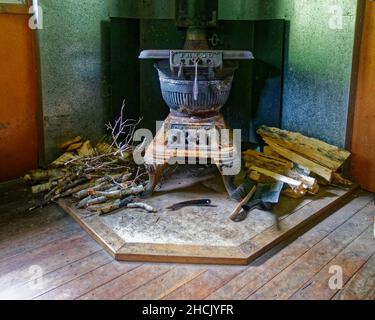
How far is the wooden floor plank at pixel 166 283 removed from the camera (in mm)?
1713

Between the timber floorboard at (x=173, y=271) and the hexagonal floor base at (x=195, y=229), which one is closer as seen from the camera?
the timber floorboard at (x=173, y=271)

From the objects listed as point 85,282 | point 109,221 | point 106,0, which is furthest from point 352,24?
point 85,282

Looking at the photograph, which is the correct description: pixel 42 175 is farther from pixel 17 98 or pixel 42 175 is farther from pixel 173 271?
pixel 173 271

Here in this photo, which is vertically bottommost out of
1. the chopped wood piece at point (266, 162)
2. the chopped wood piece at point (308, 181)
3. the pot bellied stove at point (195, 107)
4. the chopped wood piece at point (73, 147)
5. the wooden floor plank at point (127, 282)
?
the wooden floor plank at point (127, 282)

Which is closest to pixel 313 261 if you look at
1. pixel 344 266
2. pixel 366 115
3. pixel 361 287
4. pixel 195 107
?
pixel 344 266

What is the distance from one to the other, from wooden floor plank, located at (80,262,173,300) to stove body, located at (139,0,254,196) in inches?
30.1

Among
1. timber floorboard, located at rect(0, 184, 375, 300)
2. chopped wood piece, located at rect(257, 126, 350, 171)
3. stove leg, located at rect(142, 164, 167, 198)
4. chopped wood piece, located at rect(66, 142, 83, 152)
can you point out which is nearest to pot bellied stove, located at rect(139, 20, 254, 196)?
stove leg, located at rect(142, 164, 167, 198)

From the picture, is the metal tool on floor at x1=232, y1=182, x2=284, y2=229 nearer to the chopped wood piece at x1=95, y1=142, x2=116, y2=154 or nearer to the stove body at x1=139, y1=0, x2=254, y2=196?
the stove body at x1=139, y1=0, x2=254, y2=196

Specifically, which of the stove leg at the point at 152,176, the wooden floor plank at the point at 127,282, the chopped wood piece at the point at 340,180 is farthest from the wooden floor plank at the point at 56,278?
the chopped wood piece at the point at 340,180

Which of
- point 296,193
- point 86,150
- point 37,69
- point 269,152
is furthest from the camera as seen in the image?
point 86,150

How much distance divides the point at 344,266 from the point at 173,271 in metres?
0.80

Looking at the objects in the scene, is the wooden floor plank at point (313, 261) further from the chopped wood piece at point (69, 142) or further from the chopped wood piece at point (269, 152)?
the chopped wood piece at point (69, 142)

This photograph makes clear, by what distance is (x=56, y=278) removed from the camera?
5.98ft

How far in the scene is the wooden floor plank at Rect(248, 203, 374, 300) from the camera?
175cm
